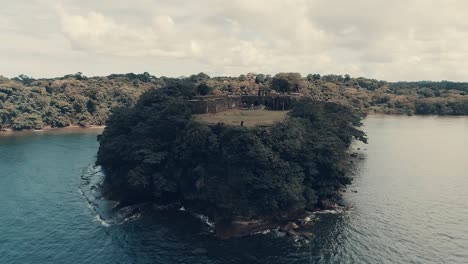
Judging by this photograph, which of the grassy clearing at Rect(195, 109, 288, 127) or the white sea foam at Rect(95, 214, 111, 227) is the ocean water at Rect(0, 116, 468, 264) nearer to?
the white sea foam at Rect(95, 214, 111, 227)

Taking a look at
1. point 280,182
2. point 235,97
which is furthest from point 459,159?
point 280,182

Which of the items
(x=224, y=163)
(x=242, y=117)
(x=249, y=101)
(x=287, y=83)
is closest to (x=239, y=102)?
(x=249, y=101)

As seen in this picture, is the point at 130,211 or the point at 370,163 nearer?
the point at 130,211

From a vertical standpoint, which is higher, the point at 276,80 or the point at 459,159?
the point at 276,80

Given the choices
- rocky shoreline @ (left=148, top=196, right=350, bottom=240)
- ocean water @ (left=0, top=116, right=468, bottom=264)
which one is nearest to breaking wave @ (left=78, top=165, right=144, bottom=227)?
ocean water @ (left=0, top=116, right=468, bottom=264)

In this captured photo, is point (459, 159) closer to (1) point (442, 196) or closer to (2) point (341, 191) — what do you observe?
(1) point (442, 196)

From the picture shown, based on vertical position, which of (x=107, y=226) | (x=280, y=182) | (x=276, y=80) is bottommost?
(x=107, y=226)

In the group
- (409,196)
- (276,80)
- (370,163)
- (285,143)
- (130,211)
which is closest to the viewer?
(285,143)
